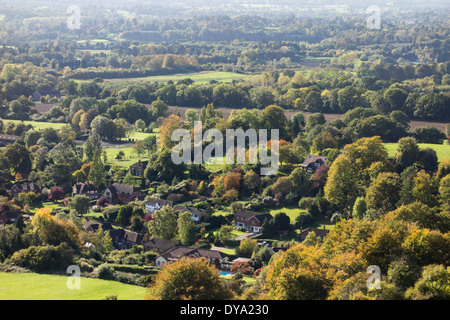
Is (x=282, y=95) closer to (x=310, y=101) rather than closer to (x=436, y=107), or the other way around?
(x=310, y=101)

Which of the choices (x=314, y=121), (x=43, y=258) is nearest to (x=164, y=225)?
(x=43, y=258)

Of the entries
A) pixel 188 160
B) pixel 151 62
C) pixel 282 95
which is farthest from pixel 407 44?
pixel 188 160

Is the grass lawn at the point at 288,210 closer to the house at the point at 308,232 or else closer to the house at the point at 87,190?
the house at the point at 308,232

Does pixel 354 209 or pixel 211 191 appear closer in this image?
pixel 354 209

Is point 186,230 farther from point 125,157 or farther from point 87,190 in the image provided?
point 125,157

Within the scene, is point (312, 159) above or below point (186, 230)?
above

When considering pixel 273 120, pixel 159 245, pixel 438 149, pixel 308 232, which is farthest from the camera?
pixel 273 120

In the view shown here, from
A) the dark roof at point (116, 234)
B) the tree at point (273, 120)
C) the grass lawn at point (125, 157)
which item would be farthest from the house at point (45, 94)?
the dark roof at point (116, 234)
